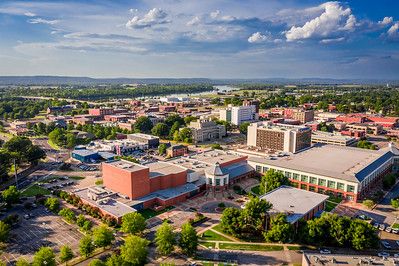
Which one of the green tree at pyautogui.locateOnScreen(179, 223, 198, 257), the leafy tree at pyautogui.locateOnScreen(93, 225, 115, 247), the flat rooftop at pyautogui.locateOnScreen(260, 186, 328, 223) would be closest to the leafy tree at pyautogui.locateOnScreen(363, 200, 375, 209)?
the flat rooftop at pyautogui.locateOnScreen(260, 186, 328, 223)

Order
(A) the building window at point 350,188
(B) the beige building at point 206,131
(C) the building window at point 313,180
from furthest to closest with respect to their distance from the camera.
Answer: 1. (B) the beige building at point 206,131
2. (C) the building window at point 313,180
3. (A) the building window at point 350,188

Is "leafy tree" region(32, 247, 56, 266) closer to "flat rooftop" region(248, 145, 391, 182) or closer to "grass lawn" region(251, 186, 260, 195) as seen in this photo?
"grass lawn" region(251, 186, 260, 195)

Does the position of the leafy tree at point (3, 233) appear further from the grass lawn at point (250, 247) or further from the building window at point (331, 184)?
the building window at point (331, 184)

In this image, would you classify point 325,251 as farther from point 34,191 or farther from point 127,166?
point 34,191

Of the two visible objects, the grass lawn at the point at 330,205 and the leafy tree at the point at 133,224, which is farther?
the grass lawn at the point at 330,205

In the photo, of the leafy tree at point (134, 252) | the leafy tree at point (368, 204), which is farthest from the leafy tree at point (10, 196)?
the leafy tree at point (368, 204)

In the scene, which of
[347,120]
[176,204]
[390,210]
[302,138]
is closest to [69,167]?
[176,204]

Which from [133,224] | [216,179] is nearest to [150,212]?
[133,224]
